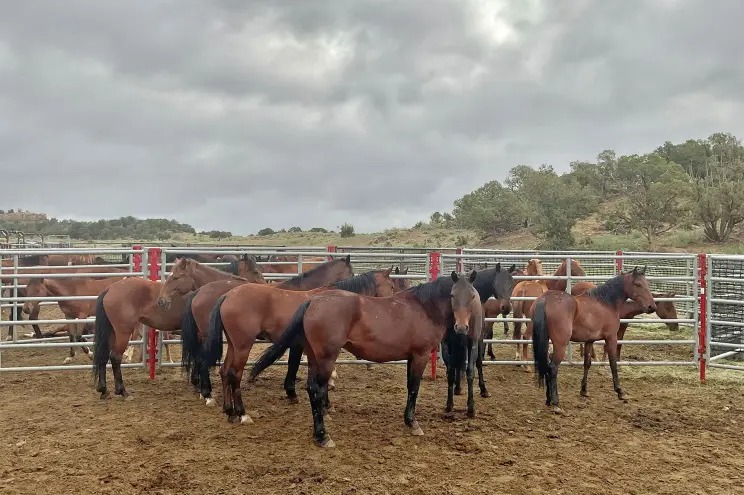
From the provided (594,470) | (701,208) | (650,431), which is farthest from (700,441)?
(701,208)

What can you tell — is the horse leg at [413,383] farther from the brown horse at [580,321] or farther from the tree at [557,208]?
the tree at [557,208]

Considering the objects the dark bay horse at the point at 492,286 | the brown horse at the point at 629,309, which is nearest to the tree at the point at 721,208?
the brown horse at the point at 629,309

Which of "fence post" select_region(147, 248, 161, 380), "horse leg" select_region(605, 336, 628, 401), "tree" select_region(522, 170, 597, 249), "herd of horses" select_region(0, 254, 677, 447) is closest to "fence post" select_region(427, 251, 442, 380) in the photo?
"herd of horses" select_region(0, 254, 677, 447)

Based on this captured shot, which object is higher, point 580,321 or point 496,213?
point 496,213

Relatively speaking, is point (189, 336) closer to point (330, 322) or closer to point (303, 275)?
point (303, 275)

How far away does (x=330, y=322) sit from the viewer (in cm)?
493

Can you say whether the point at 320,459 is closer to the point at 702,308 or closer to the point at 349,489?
the point at 349,489

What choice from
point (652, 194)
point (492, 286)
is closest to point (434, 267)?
point (492, 286)

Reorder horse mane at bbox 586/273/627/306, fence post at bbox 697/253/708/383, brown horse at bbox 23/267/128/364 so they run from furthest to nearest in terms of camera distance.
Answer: brown horse at bbox 23/267/128/364, fence post at bbox 697/253/708/383, horse mane at bbox 586/273/627/306

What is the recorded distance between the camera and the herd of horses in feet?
16.7

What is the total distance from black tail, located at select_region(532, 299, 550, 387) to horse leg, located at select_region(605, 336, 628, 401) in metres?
1.01

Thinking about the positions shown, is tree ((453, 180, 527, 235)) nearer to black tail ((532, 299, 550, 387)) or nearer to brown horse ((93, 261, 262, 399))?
black tail ((532, 299, 550, 387))

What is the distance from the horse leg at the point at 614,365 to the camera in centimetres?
669

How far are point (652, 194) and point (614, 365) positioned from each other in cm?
2655
